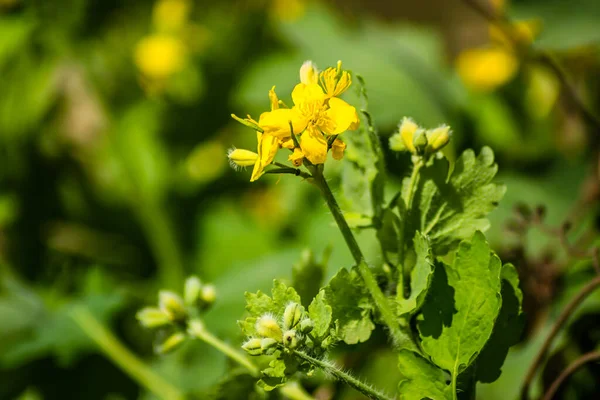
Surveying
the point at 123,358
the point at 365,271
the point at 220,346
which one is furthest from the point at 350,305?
the point at 123,358

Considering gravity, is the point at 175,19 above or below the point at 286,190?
above

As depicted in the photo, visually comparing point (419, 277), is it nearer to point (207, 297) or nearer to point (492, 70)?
point (207, 297)

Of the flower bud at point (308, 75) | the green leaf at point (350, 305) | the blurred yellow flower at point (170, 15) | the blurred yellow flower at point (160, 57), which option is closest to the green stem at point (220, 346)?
the green leaf at point (350, 305)

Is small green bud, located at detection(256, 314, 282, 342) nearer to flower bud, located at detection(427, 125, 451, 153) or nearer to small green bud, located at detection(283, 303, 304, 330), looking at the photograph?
small green bud, located at detection(283, 303, 304, 330)

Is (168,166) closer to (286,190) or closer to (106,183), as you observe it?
(106,183)

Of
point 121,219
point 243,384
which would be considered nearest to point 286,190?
point 121,219

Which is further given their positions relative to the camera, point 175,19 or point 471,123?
point 175,19
